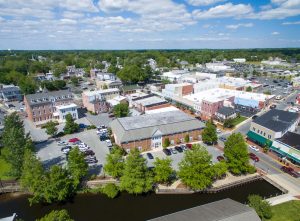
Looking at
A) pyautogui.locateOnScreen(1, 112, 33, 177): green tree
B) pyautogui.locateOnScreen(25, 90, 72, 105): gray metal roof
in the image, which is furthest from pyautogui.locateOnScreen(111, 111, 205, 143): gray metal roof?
pyautogui.locateOnScreen(25, 90, 72, 105): gray metal roof

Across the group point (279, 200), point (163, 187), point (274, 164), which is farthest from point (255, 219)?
point (274, 164)

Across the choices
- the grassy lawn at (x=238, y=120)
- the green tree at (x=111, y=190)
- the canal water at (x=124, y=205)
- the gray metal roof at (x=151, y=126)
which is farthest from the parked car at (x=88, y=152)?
the grassy lawn at (x=238, y=120)

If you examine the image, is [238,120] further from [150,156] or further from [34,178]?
[34,178]

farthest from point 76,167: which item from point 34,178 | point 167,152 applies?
point 167,152

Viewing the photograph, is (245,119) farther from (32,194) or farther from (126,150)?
(32,194)

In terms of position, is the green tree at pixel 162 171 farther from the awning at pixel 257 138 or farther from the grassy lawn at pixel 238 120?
the grassy lawn at pixel 238 120

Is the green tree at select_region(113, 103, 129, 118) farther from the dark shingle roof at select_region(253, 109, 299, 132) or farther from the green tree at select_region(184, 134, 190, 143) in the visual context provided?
the dark shingle roof at select_region(253, 109, 299, 132)
